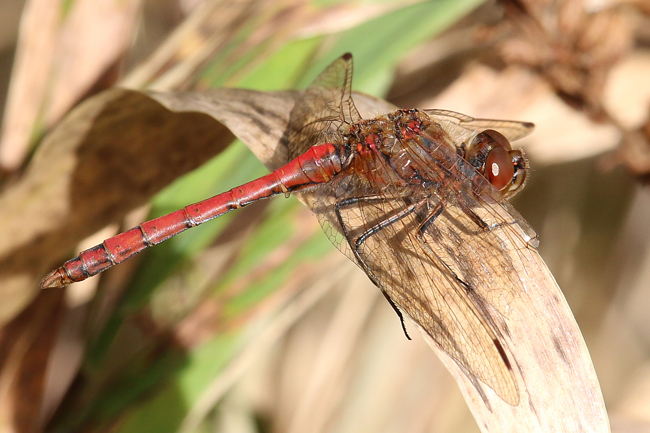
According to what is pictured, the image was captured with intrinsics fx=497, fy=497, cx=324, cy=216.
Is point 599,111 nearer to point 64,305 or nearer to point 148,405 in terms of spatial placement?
point 148,405

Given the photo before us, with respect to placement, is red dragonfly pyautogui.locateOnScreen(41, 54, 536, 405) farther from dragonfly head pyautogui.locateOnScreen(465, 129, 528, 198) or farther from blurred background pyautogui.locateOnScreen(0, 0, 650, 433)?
blurred background pyautogui.locateOnScreen(0, 0, 650, 433)

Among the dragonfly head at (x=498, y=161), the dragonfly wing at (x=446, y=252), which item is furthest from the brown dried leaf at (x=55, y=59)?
the dragonfly head at (x=498, y=161)

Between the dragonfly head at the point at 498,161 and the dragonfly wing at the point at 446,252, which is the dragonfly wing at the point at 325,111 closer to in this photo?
the dragonfly wing at the point at 446,252

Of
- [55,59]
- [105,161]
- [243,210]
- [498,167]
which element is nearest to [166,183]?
[105,161]

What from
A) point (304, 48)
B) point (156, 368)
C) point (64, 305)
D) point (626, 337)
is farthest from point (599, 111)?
point (64, 305)

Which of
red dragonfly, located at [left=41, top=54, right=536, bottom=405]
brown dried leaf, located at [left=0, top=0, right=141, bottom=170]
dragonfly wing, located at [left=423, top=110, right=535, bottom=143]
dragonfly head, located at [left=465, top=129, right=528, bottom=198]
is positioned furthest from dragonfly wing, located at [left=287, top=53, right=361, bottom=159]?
brown dried leaf, located at [left=0, top=0, right=141, bottom=170]

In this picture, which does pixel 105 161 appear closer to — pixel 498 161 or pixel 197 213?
pixel 197 213
